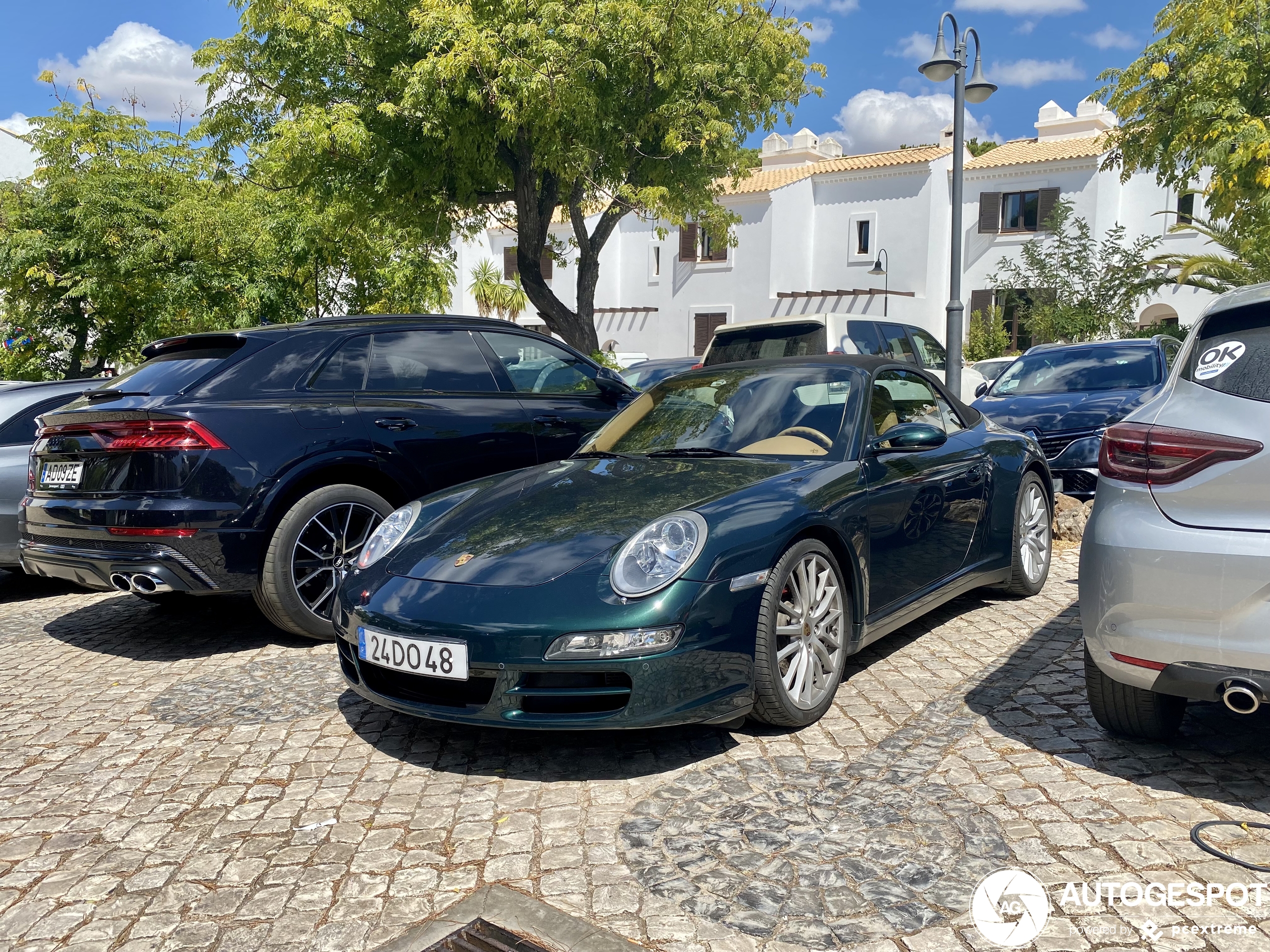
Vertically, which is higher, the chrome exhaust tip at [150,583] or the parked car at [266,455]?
the parked car at [266,455]

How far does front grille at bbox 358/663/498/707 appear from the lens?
11.8 feet

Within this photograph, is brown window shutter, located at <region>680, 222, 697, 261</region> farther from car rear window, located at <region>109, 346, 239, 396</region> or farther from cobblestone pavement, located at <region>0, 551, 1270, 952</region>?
cobblestone pavement, located at <region>0, 551, 1270, 952</region>

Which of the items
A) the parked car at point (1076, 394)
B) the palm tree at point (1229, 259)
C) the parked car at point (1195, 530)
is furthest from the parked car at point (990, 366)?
the parked car at point (1195, 530)

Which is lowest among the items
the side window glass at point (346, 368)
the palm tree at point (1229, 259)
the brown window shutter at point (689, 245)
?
the side window glass at point (346, 368)

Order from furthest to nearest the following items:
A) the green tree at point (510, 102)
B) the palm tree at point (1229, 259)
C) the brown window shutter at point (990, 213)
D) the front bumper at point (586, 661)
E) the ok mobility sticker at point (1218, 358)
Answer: the brown window shutter at point (990, 213) → the palm tree at point (1229, 259) → the green tree at point (510, 102) → the front bumper at point (586, 661) → the ok mobility sticker at point (1218, 358)

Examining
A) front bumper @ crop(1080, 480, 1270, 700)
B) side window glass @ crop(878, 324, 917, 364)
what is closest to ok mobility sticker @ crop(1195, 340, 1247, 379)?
front bumper @ crop(1080, 480, 1270, 700)

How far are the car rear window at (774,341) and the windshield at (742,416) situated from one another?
4.74 meters

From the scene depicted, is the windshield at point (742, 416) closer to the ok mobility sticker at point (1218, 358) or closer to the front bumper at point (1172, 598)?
the front bumper at point (1172, 598)

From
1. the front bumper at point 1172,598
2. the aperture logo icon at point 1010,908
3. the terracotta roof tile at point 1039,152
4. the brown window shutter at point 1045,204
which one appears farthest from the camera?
→ the brown window shutter at point 1045,204

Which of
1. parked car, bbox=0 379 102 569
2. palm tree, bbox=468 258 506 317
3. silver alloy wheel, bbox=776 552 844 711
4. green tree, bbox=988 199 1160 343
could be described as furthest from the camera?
palm tree, bbox=468 258 506 317

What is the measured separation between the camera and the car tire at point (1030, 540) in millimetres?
5914

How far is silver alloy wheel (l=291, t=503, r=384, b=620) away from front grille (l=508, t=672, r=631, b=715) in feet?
6.99

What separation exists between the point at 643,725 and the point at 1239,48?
16607 mm

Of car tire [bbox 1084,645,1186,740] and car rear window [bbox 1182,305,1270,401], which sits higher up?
car rear window [bbox 1182,305,1270,401]
